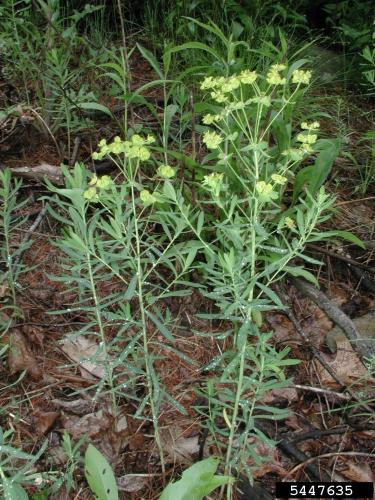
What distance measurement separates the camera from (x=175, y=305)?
2170 mm

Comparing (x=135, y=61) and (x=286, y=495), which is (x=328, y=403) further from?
(x=135, y=61)

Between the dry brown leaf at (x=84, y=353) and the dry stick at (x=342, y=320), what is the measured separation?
2.64 ft

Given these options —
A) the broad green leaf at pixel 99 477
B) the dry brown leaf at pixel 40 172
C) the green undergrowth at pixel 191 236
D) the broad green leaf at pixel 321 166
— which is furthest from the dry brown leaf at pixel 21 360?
the broad green leaf at pixel 321 166

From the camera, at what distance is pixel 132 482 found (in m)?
1.78

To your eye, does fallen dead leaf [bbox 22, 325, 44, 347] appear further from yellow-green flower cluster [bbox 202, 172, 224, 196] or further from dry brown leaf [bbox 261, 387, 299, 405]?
yellow-green flower cluster [bbox 202, 172, 224, 196]

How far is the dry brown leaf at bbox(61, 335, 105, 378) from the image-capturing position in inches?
79.0

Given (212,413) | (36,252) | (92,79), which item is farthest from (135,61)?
(212,413)

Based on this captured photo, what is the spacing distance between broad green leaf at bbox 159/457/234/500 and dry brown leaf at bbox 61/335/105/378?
1.73 feet

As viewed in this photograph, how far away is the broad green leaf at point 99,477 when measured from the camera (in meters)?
1.60

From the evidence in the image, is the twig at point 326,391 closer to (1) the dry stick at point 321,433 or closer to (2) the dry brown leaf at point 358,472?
(1) the dry stick at point 321,433

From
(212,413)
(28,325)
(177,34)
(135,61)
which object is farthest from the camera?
(135,61)

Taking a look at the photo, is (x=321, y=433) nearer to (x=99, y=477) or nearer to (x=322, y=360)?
(x=322, y=360)

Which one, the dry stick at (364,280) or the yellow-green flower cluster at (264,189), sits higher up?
the yellow-green flower cluster at (264,189)

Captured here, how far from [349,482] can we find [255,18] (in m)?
2.84
